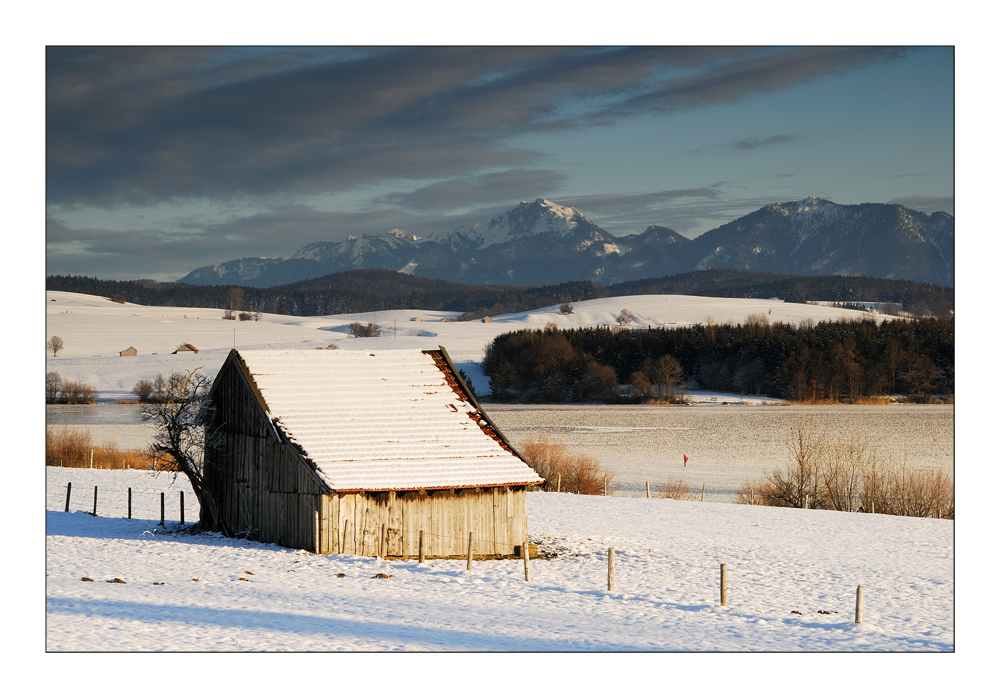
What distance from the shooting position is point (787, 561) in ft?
91.7

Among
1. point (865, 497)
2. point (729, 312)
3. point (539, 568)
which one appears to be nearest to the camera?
point (539, 568)

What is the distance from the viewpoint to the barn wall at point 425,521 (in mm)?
24719

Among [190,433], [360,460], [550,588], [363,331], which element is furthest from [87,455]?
[363,331]

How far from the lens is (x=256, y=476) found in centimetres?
2700

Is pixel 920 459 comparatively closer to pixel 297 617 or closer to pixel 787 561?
pixel 787 561

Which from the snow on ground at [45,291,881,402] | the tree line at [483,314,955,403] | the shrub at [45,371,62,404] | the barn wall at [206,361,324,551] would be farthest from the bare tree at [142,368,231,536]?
the tree line at [483,314,955,403]

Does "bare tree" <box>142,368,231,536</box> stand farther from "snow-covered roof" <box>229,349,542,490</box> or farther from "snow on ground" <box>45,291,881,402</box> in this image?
"snow on ground" <box>45,291,881,402</box>

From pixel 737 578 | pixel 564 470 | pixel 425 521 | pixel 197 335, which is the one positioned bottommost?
pixel 564 470

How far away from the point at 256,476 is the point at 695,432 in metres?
51.0

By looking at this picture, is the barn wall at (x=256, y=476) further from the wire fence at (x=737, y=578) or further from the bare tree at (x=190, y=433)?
the wire fence at (x=737, y=578)

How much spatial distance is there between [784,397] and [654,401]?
1443 centimetres

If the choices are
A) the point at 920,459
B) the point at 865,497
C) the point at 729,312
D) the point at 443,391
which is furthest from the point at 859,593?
the point at 729,312

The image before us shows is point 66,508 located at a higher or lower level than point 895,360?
lower

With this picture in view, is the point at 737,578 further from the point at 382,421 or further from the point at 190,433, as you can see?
the point at 190,433
